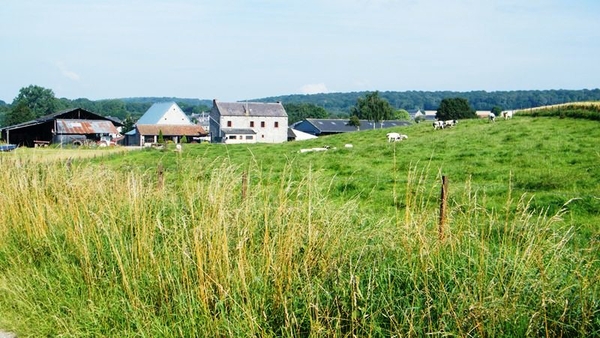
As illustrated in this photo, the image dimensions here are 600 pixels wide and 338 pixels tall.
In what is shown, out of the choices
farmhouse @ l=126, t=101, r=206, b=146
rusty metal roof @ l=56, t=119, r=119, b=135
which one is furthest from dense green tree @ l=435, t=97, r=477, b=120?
rusty metal roof @ l=56, t=119, r=119, b=135

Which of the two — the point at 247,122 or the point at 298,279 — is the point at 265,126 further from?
the point at 298,279

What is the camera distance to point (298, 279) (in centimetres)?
486

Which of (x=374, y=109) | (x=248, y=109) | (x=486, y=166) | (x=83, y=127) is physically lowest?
(x=486, y=166)

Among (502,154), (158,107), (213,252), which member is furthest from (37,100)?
(213,252)

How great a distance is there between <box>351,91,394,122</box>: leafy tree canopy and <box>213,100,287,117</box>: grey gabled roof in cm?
4018

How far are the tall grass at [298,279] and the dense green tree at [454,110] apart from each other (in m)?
88.5

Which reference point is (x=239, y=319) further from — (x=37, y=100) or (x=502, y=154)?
(x=37, y=100)

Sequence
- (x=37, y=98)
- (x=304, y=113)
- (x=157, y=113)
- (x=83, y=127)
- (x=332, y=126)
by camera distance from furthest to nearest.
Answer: (x=304, y=113)
(x=37, y=98)
(x=332, y=126)
(x=157, y=113)
(x=83, y=127)

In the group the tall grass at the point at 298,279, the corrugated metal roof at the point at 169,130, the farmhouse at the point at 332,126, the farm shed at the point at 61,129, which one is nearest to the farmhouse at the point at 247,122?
the corrugated metal roof at the point at 169,130

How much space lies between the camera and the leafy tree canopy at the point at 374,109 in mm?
124000

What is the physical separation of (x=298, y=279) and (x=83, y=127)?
68212 mm

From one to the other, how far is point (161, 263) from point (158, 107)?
8972 cm

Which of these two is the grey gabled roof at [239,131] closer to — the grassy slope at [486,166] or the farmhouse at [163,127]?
the farmhouse at [163,127]

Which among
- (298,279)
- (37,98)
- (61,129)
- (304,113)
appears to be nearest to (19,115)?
(61,129)
